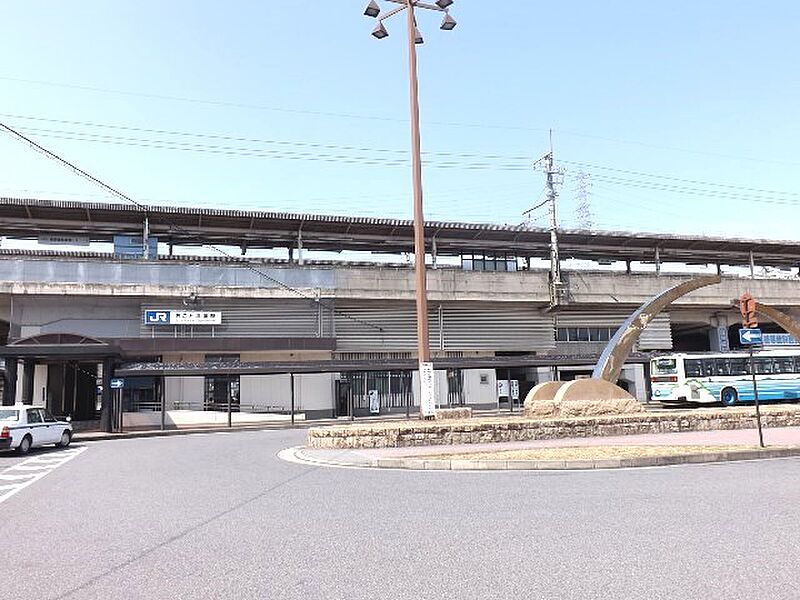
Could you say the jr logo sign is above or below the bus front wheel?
above

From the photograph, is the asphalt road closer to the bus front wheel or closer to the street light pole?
the street light pole

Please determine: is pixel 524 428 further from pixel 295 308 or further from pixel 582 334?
pixel 582 334

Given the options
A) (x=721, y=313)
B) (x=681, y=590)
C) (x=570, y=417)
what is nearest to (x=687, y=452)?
(x=570, y=417)

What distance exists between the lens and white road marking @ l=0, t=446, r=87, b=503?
41.0ft

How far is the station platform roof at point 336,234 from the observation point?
4031cm

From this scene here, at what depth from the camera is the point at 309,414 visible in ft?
130

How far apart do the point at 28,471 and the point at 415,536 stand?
11.8 meters

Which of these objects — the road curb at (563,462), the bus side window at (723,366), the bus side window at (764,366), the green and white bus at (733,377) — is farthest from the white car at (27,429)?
the bus side window at (764,366)

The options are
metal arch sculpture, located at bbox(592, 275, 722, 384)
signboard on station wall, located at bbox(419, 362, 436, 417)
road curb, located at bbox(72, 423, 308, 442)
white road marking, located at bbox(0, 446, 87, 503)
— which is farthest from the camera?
road curb, located at bbox(72, 423, 308, 442)

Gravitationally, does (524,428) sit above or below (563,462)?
above

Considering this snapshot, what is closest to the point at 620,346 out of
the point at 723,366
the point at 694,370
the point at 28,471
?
the point at 694,370

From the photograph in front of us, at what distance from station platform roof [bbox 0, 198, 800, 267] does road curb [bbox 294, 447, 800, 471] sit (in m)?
30.0

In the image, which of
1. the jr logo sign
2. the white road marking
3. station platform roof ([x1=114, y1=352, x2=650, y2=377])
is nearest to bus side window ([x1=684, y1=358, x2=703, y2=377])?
station platform roof ([x1=114, y1=352, x2=650, y2=377])

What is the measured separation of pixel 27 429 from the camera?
66.7 ft
